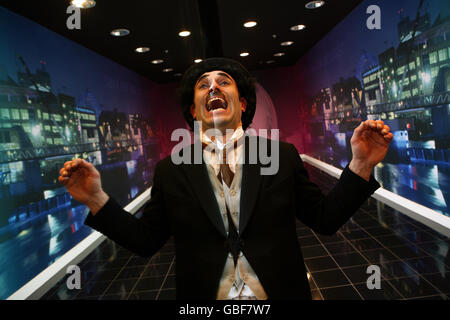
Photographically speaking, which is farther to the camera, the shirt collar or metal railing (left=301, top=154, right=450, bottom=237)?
metal railing (left=301, top=154, right=450, bottom=237)

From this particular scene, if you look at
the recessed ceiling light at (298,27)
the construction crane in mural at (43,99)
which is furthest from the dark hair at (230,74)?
the recessed ceiling light at (298,27)

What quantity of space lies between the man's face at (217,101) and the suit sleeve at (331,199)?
249mm

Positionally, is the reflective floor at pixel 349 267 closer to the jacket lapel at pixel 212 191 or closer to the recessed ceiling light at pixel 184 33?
the jacket lapel at pixel 212 191

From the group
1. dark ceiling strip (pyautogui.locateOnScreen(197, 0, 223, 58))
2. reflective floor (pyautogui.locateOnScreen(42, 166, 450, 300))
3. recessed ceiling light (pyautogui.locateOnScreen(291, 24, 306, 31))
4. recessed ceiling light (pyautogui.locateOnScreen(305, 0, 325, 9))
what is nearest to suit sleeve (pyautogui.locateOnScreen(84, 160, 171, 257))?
reflective floor (pyautogui.locateOnScreen(42, 166, 450, 300))

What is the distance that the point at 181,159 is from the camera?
1.12 metres

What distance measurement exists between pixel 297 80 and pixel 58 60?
7.96m

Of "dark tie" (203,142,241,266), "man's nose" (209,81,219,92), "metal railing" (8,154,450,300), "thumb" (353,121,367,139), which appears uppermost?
"man's nose" (209,81,219,92)

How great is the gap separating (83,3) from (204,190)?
3.85m

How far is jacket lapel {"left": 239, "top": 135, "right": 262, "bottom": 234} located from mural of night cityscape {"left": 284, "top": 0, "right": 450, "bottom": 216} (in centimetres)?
349

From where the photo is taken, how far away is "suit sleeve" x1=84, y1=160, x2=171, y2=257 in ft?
3.24

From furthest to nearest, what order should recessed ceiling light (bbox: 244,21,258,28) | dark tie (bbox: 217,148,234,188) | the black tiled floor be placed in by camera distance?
1. recessed ceiling light (bbox: 244,21,258,28)
2. the black tiled floor
3. dark tie (bbox: 217,148,234,188)

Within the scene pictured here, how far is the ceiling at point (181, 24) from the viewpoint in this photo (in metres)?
4.14

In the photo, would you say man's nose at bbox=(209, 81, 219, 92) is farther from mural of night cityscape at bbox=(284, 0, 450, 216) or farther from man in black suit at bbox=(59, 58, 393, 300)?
mural of night cityscape at bbox=(284, 0, 450, 216)
